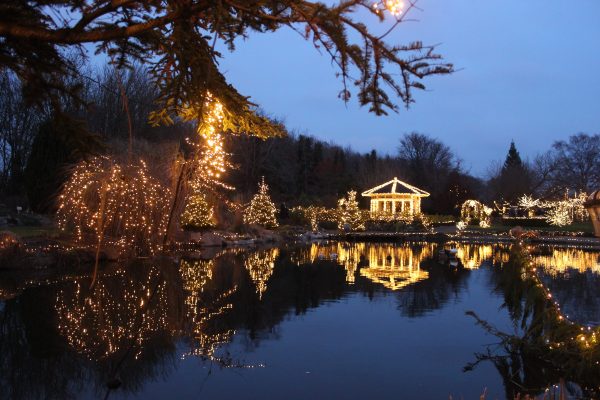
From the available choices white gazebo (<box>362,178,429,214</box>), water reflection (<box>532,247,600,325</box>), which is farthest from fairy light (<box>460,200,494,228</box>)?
water reflection (<box>532,247,600,325</box>)

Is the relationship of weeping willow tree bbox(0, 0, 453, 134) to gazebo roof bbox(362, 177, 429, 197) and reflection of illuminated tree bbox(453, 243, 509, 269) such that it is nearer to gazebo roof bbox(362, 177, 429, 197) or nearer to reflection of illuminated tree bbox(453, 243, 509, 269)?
reflection of illuminated tree bbox(453, 243, 509, 269)

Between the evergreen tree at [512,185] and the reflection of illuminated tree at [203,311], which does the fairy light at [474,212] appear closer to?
the evergreen tree at [512,185]

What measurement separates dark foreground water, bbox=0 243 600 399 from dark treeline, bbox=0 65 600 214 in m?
6.29

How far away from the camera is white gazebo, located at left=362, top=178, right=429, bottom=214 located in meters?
34.2

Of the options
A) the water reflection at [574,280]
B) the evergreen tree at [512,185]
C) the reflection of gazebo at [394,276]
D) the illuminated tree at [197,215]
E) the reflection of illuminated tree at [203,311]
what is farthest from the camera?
the evergreen tree at [512,185]

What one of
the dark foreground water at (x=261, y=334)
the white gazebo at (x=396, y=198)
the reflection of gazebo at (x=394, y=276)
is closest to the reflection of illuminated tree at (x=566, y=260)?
the dark foreground water at (x=261, y=334)

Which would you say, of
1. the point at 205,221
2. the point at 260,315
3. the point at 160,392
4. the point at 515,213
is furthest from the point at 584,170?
the point at 160,392

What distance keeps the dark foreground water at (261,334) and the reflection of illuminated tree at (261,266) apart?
0.11 meters

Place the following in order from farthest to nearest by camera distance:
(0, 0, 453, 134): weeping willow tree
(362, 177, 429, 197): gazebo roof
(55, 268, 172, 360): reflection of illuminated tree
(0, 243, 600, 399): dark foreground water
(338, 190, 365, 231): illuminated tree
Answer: (362, 177, 429, 197): gazebo roof < (338, 190, 365, 231): illuminated tree < (55, 268, 172, 360): reflection of illuminated tree < (0, 243, 600, 399): dark foreground water < (0, 0, 453, 134): weeping willow tree

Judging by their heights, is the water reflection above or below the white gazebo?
below

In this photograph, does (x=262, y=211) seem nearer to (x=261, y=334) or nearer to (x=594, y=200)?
(x=261, y=334)

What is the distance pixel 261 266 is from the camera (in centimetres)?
1380

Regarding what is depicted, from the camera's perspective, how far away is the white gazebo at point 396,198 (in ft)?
112

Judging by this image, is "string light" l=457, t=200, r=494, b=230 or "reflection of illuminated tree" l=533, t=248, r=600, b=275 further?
"string light" l=457, t=200, r=494, b=230
